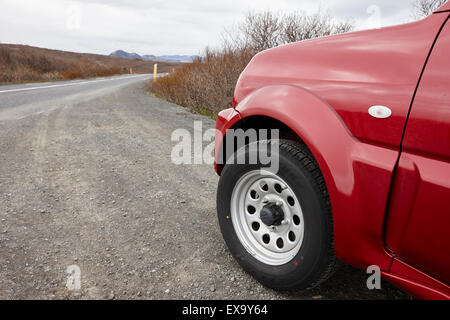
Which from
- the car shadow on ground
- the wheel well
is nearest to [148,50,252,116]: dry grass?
the wheel well

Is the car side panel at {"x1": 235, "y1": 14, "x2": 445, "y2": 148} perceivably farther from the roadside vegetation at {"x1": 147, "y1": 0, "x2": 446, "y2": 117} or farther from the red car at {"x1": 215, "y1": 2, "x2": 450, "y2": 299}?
the roadside vegetation at {"x1": 147, "y1": 0, "x2": 446, "y2": 117}

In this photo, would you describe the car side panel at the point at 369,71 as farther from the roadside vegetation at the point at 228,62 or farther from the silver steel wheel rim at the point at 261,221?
the roadside vegetation at the point at 228,62

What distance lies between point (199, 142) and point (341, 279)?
361 cm

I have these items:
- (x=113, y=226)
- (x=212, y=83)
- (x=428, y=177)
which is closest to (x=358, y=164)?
(x=428, y=177)

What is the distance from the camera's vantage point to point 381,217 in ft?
4.04

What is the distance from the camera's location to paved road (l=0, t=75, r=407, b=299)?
1.81 meters

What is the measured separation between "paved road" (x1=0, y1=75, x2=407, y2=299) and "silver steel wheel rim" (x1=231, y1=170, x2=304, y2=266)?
244 mm

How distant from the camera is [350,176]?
1.30 meters

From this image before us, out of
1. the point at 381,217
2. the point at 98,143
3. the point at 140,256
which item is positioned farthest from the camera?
the point at 98,143

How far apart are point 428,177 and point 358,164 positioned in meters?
0.26

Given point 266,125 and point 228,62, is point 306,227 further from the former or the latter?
point 228,62
